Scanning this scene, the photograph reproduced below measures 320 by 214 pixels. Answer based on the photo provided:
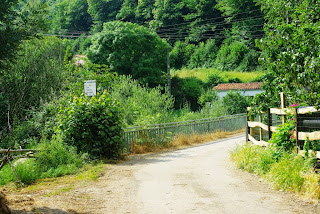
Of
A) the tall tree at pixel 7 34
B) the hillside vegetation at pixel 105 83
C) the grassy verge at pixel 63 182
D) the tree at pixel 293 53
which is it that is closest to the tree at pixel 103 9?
the hillside vegetation at pixel 105 83

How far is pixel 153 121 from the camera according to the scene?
1891 centimetres

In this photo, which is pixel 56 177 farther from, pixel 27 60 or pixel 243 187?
pixel 27 60

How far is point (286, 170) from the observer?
27.5 feet

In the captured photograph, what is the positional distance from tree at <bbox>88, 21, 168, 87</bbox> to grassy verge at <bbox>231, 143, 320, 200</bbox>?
3565 cm

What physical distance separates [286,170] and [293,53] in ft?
8.35

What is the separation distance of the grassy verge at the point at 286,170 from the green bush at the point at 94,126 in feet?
16.2

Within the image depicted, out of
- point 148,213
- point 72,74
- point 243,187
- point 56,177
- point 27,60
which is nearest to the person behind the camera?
point 148,213

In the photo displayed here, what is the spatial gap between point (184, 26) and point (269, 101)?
2347 inches

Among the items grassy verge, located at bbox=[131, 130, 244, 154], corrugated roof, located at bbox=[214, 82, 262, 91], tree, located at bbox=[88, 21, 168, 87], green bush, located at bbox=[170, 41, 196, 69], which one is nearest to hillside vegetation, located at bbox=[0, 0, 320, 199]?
tree, located at bbox=[88, 21, 168, 87]

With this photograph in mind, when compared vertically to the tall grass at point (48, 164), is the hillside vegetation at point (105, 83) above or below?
above

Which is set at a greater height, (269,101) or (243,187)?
(269,101)

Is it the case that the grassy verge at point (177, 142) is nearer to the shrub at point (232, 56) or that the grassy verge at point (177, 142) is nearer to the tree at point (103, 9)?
the shrub at point (232, 56)

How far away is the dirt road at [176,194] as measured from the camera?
702cm

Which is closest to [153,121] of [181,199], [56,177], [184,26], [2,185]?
[56,177]
